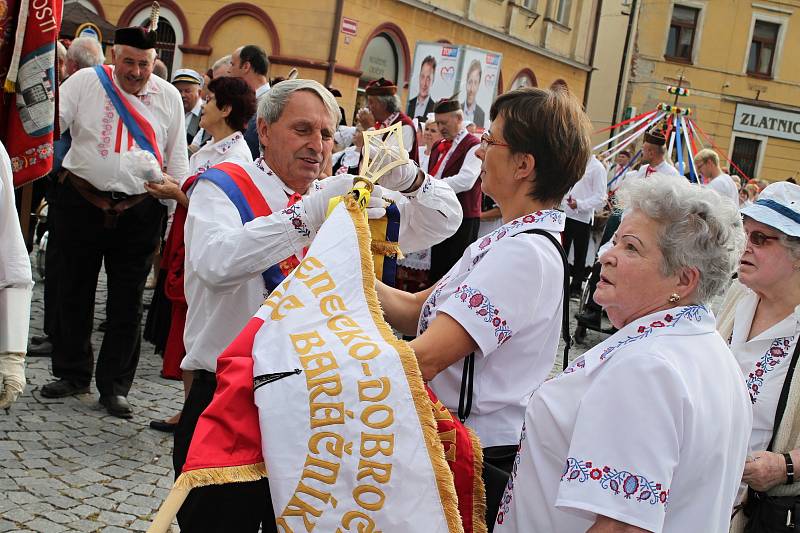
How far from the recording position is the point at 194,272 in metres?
2.91

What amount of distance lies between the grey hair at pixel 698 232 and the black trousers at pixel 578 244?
349 inches

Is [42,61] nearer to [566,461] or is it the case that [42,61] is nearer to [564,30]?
[566,461]

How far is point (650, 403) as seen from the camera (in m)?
1.84

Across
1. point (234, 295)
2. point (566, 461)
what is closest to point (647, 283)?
point (566, 461)

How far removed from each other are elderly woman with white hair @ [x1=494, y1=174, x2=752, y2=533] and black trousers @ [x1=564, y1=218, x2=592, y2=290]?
886cm

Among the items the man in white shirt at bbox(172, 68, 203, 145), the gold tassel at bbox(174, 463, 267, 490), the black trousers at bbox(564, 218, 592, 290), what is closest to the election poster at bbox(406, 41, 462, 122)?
the black trousers at bbox(564, 218, 592, 290)

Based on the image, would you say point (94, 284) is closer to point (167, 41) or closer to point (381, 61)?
point (167, 41)

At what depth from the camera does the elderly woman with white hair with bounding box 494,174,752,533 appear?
1.83 m

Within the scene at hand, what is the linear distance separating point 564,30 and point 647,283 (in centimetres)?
2710

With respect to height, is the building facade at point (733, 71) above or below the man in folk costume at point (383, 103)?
above

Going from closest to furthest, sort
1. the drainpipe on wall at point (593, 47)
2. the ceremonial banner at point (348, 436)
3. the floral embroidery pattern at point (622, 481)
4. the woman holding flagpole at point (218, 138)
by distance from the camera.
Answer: the floral embroidery pattern at point (622, 481)
the ceremonial banner at point (348, 436)
the woman holding flagpole at point (218, 138)
the drainpipe on wall at point (593, 47)

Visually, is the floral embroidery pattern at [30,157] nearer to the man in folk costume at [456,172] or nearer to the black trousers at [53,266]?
the black trousers at [53,266]

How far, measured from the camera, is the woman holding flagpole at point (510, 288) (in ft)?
7.29

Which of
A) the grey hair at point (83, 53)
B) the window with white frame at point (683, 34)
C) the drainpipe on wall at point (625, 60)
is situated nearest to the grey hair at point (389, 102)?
the grey hair at point (83, 53)
